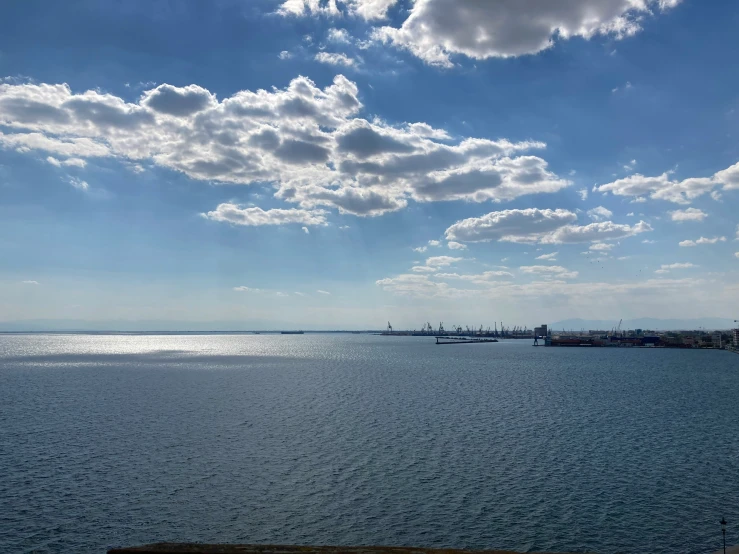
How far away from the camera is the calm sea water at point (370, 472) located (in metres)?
35.8

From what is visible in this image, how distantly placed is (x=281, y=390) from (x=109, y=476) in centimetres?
7145

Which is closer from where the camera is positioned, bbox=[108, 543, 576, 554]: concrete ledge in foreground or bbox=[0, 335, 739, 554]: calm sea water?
bbox=[108, 543, 576, 554]: concrete ledge in foreground

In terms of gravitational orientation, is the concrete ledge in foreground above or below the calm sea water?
above

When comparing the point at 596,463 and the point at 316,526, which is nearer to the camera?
the point at 316,526

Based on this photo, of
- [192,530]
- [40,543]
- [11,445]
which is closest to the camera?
[40,543]

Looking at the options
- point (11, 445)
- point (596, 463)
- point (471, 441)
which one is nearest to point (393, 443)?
point (471, 441)

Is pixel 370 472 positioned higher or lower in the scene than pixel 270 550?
lower

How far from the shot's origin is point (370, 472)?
1962 inches

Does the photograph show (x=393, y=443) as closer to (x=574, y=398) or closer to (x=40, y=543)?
(x=40, y=543)

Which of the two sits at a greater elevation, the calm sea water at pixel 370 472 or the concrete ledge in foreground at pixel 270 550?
the concrete ledge in foreground at pixel 270 550

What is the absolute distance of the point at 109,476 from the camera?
1887 inches

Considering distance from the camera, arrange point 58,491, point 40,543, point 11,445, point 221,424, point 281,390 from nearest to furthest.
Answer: point 40,543 → point 58,491 → point 11,445 → point 221,424 → point 281,390

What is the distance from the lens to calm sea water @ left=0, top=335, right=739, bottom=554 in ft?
117

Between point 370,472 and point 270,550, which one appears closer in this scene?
point 270,550
